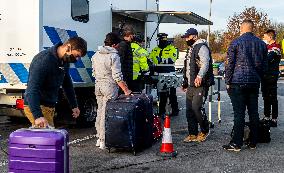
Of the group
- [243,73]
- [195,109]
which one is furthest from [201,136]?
[243,73]

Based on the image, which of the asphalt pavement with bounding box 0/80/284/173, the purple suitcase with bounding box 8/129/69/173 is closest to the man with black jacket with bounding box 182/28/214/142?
the asphalt pavement with bounding box 0/80/284/173

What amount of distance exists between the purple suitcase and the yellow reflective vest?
6591mm

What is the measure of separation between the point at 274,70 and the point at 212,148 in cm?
272

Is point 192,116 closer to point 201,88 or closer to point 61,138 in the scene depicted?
point 201,88

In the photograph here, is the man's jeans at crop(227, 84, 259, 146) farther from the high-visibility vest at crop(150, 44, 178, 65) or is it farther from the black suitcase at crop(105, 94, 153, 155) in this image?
the high-visibility vest at crop(150, 44, 178, 65)

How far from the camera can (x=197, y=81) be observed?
770 centimetres

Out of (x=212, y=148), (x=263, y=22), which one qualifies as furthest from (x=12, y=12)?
(x=263, y=22)

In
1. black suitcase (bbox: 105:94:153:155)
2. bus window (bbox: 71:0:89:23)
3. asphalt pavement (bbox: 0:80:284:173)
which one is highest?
bus window (bbox: 71:0:89:23)

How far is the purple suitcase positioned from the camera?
4.30 metres

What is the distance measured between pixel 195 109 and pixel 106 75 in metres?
1.62

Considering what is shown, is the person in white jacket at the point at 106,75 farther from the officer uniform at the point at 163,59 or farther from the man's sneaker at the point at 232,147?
the officer uniform at the point at 163,59

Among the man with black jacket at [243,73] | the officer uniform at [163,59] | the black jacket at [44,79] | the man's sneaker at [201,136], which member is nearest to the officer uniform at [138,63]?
the officer uniform at [163,59]

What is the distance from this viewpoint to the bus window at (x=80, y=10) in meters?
8.67

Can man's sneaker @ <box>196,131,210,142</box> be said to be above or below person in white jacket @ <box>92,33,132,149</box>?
below
